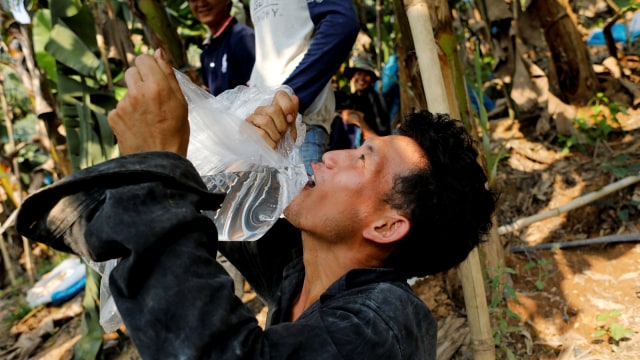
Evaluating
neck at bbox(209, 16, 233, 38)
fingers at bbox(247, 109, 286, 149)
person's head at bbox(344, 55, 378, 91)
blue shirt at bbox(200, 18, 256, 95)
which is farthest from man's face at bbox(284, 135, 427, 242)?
person's head at bbox(344, 55, 378, 91)

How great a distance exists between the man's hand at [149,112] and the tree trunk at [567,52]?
127 inches

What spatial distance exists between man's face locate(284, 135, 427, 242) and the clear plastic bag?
0.20 ft

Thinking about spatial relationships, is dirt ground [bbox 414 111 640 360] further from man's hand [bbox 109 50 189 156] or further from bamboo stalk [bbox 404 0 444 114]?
man's hand [bbox 109 50 189 156]

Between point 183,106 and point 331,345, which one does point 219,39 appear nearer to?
point 183,106

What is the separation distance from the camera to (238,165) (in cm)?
114

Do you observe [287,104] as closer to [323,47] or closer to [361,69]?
[323,47]

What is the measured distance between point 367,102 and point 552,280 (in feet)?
6.09

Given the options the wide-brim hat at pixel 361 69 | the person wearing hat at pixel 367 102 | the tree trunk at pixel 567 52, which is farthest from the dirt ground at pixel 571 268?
the wide-brim hat at pixel 361 69

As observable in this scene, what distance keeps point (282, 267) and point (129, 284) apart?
0.63m

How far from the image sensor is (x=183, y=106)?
0.79 m

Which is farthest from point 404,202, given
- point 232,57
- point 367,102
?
point 367,102

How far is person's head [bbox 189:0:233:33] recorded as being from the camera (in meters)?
2.22

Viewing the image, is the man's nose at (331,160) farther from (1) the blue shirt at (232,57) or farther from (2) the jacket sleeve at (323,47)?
(1) the blue shirt at (232,57)

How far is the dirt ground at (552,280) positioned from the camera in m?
2.00
